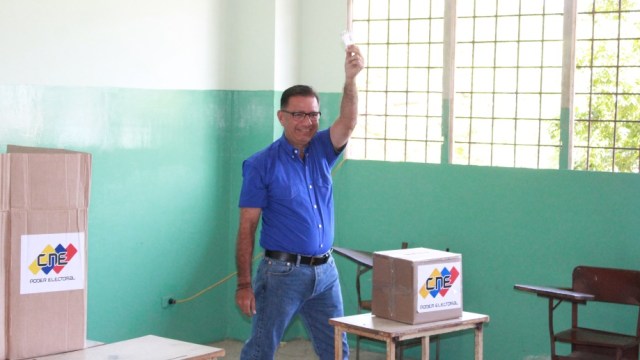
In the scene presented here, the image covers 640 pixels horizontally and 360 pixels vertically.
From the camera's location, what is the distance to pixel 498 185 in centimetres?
601

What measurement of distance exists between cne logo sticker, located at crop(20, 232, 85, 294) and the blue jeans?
4.01 ft

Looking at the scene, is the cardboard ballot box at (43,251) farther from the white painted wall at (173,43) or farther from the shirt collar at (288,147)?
the white painted wall at (173,43)

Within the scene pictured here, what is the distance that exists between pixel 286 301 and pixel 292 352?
2.37 m

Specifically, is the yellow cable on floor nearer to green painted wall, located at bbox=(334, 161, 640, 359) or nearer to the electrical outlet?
the electrical outlet

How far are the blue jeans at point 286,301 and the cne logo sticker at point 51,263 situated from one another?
1.22 m

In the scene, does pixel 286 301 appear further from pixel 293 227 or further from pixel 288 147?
pixel 288 147

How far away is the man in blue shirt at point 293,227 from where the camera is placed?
4344 millimetres

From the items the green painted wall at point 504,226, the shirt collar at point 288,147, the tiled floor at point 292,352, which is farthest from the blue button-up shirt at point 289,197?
the tiled floor at point 292,352

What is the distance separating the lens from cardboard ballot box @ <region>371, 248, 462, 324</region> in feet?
Answer: 13.9

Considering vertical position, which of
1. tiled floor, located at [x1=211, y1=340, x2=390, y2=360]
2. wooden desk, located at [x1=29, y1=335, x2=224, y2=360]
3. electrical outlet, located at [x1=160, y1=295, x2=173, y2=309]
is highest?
wooden desk, located at [x1=29, y1=335, x2=224, y2=360]

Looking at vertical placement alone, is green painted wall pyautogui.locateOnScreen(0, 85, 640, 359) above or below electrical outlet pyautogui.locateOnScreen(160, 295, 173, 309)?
above

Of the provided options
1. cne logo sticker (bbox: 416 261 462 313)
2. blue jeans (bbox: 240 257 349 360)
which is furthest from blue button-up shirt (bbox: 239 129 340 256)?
cne logo sticker (bbox: 416 261 462 313)

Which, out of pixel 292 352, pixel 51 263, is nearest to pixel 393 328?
pixel 51 263

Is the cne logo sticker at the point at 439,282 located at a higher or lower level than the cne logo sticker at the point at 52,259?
lower
